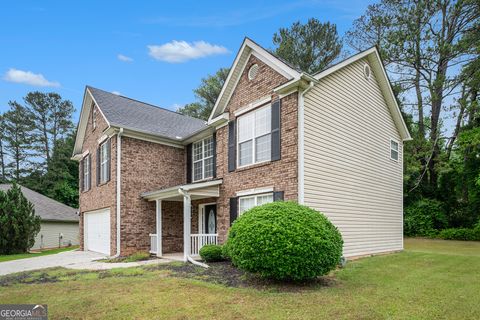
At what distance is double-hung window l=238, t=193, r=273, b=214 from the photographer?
11.0 m

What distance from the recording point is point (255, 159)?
11562 mm

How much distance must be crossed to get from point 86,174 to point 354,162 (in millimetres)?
14154

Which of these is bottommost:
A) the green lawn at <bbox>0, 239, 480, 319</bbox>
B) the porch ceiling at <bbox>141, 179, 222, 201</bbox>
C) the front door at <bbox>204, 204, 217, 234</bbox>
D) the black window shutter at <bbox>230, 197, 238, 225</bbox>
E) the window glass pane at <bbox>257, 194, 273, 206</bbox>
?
the green lawn at <bbox>0, 239, 480, 319</bbox>

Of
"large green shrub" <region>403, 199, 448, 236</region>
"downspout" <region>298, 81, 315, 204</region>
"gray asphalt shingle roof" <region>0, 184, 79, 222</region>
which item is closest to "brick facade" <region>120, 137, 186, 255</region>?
"downspout" <region>298, 81, 315, 204</region>

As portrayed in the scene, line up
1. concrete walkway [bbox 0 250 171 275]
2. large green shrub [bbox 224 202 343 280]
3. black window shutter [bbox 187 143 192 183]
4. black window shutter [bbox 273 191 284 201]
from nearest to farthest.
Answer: large green shrub [bbox 224 202 343 280] → black window shutter [bbox 273 191 284 201] → concrete walkway [bbox 0 250 171 275] → black window shutter [bbox 187 143 192 183]

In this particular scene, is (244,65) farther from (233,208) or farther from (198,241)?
(198,241)

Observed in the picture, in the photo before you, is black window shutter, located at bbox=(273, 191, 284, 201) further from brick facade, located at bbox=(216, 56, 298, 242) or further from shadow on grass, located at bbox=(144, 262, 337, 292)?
shadow on grass, located at bbox=(144, 262, 337, 292)

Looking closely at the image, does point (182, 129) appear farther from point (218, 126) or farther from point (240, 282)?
point (240, 282)

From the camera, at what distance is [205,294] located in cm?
669

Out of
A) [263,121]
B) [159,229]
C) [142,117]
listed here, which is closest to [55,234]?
[142,117]

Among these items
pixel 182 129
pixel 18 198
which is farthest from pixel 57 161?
pixel 182 129

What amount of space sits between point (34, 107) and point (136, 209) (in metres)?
36.4

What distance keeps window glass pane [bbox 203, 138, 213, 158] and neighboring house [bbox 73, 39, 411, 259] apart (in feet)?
0.14

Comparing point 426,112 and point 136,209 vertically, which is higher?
point 426,112
